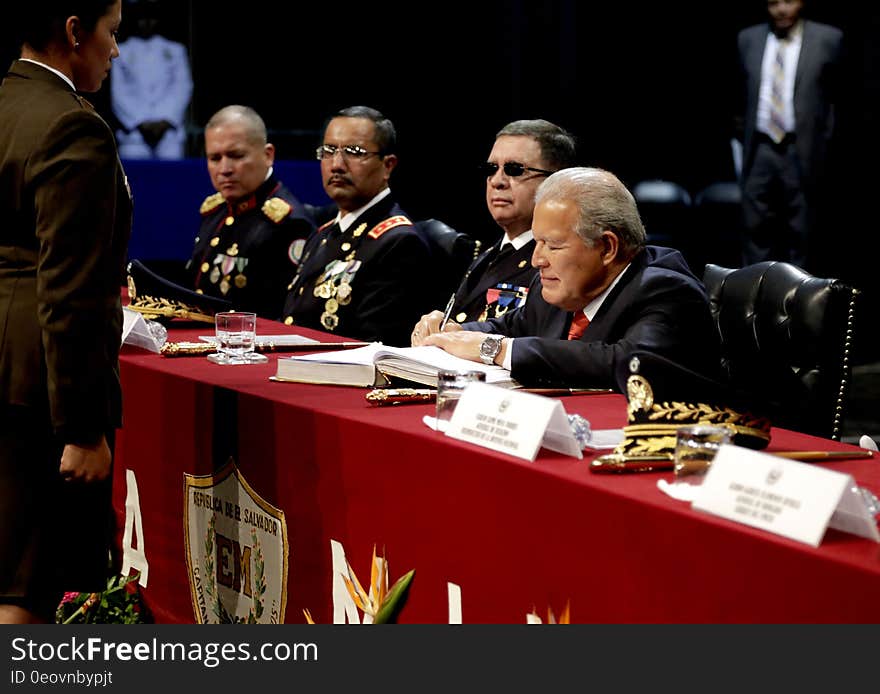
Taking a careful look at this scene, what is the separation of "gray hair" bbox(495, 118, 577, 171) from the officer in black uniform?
1.23 meters

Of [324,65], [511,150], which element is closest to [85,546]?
[511,150]

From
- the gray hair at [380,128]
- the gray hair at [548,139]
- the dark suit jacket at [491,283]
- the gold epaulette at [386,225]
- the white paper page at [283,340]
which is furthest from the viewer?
the gray hair at [380,128]

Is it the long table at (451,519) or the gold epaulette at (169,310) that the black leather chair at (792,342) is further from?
the gold epaulette at (169,310)

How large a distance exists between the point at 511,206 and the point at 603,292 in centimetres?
92

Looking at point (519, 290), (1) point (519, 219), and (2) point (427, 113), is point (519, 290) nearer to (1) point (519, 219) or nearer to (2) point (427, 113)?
(1) point (519, 219)

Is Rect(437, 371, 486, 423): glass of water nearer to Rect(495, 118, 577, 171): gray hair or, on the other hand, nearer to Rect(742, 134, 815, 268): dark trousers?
Rect(495, 118, 577, 171): gray hair

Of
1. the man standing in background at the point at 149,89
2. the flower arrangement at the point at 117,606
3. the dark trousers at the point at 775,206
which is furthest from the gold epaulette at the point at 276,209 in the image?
the man standing in background at the point at 149,89

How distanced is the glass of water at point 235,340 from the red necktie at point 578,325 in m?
0.66

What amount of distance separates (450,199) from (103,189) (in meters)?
4.74

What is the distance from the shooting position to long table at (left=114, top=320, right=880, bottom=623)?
153 centimetres

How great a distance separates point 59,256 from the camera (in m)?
1.97

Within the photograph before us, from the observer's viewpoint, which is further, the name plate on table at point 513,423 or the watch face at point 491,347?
the watch face at point 491,347

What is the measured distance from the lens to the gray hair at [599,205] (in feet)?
8.29

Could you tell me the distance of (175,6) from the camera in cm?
729
